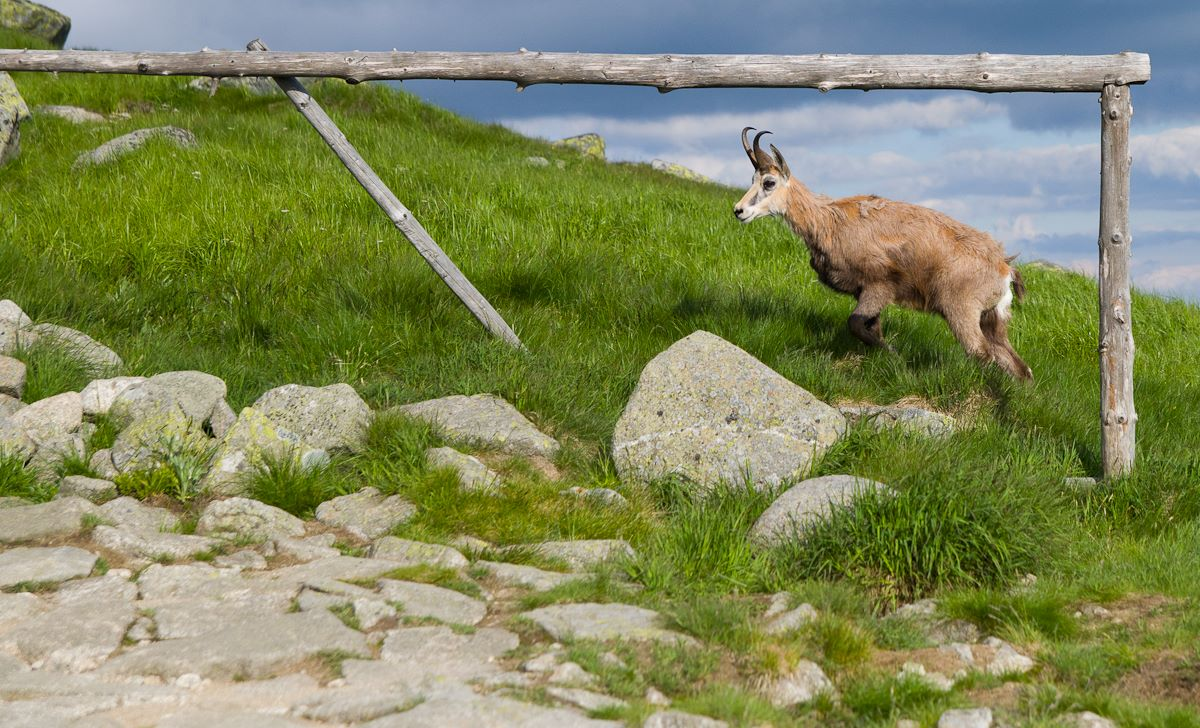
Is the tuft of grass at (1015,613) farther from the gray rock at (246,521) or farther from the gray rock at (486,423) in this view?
the gray rock at (246,521)

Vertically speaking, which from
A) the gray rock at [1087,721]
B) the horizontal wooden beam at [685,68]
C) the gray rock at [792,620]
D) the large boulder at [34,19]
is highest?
the large boulder at [34,19]

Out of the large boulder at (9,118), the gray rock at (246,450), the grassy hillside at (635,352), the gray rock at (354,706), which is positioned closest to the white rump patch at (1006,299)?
the grassy hillside at (635,352)

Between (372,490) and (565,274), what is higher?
(565,274)

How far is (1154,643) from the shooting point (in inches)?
190

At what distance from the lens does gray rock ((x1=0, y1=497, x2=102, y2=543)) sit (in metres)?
5.73

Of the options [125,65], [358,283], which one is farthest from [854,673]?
[125,65]

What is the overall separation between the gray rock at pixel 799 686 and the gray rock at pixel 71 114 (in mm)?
16721

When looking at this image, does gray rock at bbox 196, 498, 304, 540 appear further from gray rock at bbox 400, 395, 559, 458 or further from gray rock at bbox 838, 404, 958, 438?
gray rock at bbox 838, 404, 958, 438

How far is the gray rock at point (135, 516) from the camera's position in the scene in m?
5.96

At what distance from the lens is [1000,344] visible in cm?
953

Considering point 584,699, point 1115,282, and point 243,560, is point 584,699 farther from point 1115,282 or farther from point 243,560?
point 1115,282

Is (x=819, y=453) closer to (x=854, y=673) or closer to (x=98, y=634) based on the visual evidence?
(x=854, y=673)

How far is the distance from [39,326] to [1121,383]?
816 cm

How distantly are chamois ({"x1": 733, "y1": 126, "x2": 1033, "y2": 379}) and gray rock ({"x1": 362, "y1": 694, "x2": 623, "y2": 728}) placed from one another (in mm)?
6038
